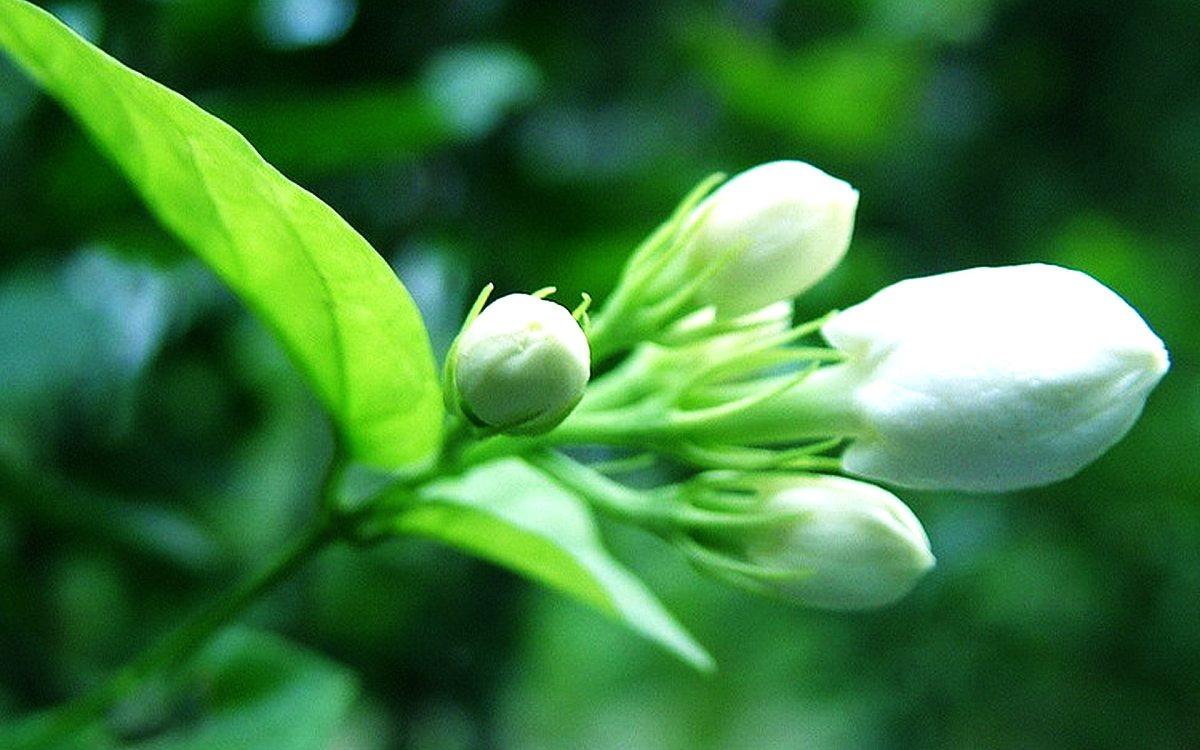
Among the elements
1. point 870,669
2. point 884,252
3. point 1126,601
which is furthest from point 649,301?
point 1126,601

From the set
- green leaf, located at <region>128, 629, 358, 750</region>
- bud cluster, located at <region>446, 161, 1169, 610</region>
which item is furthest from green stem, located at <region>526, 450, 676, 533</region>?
green leaf, located at <region>128, 629, 358, 750</region>

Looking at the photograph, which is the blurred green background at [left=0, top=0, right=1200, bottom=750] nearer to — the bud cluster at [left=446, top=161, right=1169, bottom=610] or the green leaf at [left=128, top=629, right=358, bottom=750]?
the green leaf at [left=128, top=629, right=358, bottom=750]

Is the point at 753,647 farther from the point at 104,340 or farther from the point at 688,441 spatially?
the point at 688,441

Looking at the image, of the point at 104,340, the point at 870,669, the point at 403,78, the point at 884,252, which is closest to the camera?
the point at 104,340

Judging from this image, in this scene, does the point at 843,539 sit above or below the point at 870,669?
above

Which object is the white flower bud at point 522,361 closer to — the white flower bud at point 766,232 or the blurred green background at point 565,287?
the white flower bud at point 766,232

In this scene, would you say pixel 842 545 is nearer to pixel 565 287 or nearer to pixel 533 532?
pixel 533 532

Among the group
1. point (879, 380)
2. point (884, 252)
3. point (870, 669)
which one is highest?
point (879, 380)

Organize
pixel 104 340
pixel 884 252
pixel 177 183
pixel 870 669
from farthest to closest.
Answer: pixel 870 669 → pixel 884 252 → pixel 104 340 → pixel 177 183
